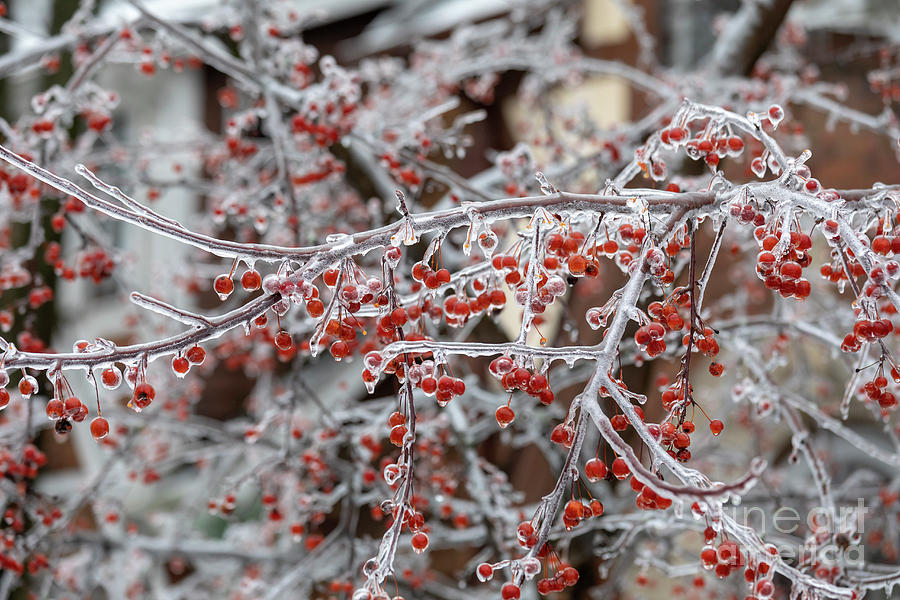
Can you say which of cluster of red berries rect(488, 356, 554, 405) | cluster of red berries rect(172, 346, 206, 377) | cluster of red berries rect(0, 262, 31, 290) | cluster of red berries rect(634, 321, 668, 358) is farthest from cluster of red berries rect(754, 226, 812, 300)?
cluster of red berries rect(0, 262, 31, 290)

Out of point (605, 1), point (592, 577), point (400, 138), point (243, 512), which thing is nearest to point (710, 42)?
point (605, 1)

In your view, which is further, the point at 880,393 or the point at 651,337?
the point at 880,393

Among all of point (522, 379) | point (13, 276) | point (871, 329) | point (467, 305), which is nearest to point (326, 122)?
point (13, 276)

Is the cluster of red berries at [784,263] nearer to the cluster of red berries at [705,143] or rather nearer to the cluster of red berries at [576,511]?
the cluster of red berries at [705,143]

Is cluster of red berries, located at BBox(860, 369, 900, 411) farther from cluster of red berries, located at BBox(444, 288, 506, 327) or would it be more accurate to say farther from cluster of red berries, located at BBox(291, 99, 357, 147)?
cluster of red berries, located at BBox(291, 99, 357, 147)

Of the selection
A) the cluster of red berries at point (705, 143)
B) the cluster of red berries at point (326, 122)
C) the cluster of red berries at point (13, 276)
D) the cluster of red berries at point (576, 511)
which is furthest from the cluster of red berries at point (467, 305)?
the cluster of red berries at point (13, 276)

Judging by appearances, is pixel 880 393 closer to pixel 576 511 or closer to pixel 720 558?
pixel 720 558

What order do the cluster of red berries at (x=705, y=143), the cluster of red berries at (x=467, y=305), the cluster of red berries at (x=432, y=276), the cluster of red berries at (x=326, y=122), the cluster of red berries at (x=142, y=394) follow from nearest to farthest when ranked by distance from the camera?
the cluster of red berries at (x=142, y=394) < the cluster of red berries at (x=432, y=276) < the cluster of red berries at (x=467, y=305) < the cluster of red berries at (x=705, y=143) < the cluster of red berries at (x=326, y=122)

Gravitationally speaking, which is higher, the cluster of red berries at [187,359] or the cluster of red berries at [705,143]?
the cluster of red berries at [705,143]
